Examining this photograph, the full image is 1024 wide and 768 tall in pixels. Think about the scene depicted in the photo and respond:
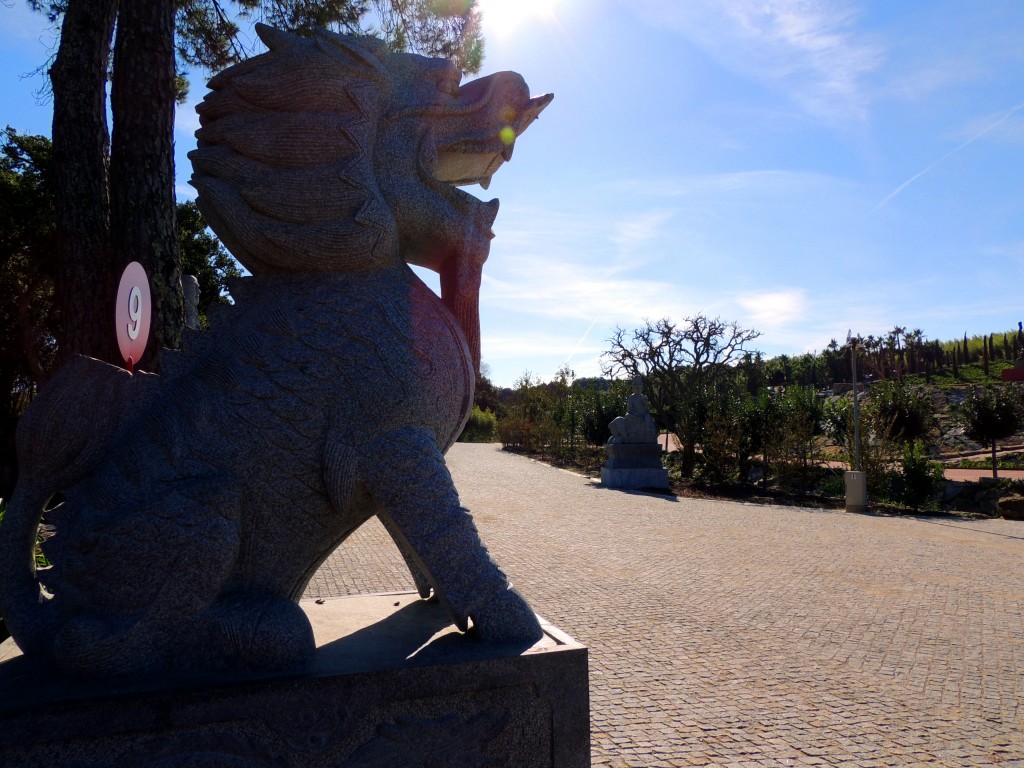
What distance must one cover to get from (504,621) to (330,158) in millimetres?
1636

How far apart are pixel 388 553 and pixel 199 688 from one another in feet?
18.7

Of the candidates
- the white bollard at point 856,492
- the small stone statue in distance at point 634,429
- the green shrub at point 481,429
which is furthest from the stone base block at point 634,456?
the green shrub at point 481,429

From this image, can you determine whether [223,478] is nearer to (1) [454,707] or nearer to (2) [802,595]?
(1) [454,707]

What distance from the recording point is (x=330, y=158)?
2289mm

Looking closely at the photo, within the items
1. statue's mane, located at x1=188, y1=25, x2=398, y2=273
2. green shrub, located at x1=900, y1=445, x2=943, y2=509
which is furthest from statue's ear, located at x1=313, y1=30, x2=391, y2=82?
green shrub, located at x1=900, y1=445, x2=943, y2=509

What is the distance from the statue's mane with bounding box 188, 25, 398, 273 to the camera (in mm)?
2252

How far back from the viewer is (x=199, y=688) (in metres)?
1.78

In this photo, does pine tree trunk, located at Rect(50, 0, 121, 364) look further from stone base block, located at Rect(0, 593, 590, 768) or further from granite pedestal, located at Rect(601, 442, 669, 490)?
granite pedestal, located at Rect(601, 442, 669, 490)

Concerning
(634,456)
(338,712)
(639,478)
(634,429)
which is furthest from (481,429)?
(338,712)

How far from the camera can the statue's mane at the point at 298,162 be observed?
2252 mm

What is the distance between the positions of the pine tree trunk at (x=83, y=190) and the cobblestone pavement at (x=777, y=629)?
296 centimetres

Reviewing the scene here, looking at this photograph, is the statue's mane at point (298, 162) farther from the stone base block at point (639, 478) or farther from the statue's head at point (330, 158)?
the stone base block at point (639, 478)

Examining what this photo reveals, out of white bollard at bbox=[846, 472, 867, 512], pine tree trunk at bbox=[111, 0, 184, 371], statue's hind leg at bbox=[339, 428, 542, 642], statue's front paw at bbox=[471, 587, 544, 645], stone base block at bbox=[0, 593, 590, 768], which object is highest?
pine tree trunk at bbox=[111, 0, 184, 371]

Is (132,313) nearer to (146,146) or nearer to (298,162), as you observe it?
(298,162)
